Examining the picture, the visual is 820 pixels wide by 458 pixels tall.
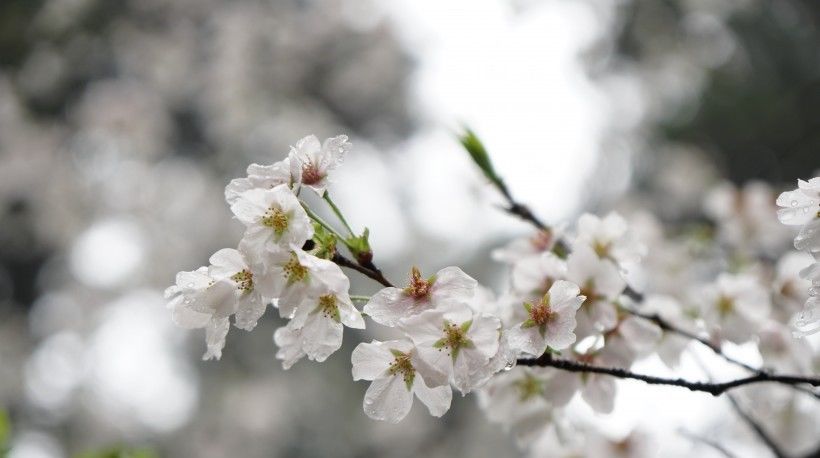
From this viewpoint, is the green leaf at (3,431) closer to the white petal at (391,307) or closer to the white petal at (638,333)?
the white petal at (391,307)

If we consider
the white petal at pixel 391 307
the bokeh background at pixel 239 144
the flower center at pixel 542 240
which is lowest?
the bokeh background at pixel 239 144

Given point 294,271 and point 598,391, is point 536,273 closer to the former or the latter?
point 598,391

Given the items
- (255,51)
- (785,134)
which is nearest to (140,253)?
(255,51)

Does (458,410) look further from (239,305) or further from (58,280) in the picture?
(239,305)

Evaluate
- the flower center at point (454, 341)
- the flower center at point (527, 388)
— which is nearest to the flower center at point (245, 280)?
the flower center at point (454, 341)

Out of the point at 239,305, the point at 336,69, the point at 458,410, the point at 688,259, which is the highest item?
the point at 239,305

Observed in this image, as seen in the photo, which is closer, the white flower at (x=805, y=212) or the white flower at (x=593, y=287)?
the white flower at (x=805, y=212)

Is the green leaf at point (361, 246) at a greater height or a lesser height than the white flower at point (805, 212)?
lesser
